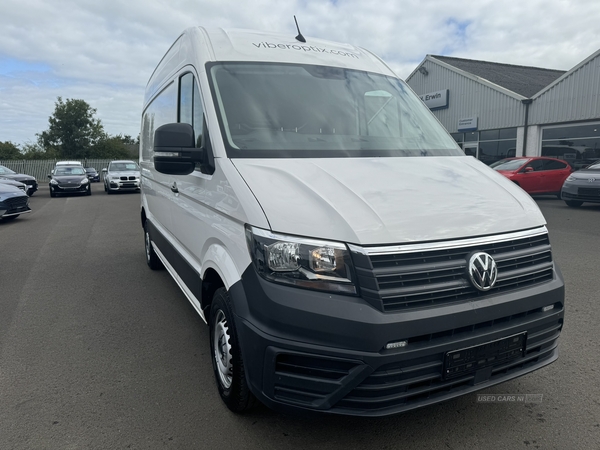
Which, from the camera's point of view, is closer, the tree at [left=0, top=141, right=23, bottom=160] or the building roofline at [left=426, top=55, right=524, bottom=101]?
the building roofline at [left=426, top=55, right=524, bottom=101]

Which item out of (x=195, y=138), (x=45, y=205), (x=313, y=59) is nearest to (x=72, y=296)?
(x=195, y=138)

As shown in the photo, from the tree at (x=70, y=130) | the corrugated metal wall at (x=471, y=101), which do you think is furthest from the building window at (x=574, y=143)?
the tree at (x=70, y=130)

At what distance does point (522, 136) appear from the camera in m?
21.5

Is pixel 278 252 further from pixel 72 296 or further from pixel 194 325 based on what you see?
pixel 72 296

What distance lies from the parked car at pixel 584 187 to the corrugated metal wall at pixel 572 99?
6779 mm

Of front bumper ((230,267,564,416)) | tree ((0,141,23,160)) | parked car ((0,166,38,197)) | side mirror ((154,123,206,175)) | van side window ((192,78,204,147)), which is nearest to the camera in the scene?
front bumper ((230,267,564,416))

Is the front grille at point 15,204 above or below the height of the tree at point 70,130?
below

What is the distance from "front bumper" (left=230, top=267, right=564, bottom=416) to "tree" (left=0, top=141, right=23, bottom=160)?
55100 mm

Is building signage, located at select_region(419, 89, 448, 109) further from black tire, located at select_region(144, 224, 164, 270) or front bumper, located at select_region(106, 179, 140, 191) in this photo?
black tire, located at select_region(144, 224, 164, 270)

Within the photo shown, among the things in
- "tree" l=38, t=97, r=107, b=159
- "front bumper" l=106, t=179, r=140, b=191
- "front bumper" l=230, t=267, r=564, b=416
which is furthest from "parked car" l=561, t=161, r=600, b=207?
"tree" l=38, t=97, r=107, b=159

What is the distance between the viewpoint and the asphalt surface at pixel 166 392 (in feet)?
8.61

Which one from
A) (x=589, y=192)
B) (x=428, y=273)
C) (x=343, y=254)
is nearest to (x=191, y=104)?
(x=343, y=254)

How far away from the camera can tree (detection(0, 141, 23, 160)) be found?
48.9m

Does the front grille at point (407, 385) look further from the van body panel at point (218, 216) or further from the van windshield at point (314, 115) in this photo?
the van windshield at point (314, 115)
